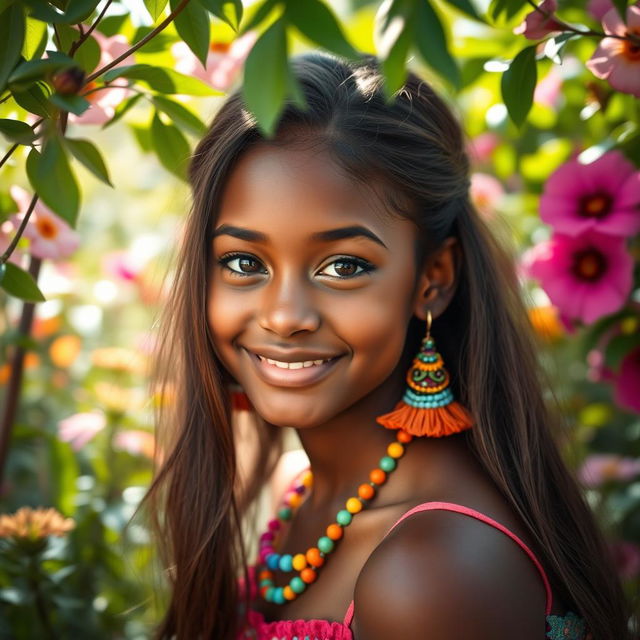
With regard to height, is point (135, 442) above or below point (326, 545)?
above

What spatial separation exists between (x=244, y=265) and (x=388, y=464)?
39cm

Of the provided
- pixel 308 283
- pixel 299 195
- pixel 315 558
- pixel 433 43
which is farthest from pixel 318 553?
pixel 433 43

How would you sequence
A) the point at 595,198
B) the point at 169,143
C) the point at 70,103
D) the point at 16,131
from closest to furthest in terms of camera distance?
the point at 70,103 → the point at 16,131 → the point at 169,143 → the point at 595,198

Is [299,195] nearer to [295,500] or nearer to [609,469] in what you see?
[295,500]

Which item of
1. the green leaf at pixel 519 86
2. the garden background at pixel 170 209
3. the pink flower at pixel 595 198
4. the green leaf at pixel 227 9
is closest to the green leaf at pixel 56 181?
the garden background at pixel 170 209

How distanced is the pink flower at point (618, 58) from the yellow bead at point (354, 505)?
74 cm

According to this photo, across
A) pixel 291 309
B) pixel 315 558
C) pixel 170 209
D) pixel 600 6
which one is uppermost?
pixel 600 6

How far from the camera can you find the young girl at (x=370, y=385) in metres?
1.18

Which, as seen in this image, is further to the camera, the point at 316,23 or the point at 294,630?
the point at 294,630

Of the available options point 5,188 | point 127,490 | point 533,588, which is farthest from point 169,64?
point 533,588

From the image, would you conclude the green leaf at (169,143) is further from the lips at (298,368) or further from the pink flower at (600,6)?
the pink flower at (600,6)

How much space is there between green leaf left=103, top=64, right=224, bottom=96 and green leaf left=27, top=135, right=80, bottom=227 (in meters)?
0.23

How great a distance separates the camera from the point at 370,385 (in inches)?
51.2

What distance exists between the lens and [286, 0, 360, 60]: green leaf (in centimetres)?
71
